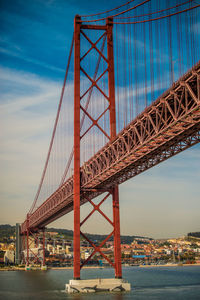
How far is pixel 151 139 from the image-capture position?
27.7 meters

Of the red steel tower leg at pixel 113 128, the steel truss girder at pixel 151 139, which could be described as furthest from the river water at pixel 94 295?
the steel truss girder at pixel 151 139

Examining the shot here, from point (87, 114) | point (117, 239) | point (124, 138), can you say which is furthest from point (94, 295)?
point (87, 114)

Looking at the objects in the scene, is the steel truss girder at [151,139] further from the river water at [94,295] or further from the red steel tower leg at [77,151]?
the river water at [94,295]

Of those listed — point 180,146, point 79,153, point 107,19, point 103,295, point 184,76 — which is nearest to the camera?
point 184,76

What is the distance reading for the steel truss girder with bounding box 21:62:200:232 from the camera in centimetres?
2436

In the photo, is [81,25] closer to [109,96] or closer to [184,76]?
[109,96]

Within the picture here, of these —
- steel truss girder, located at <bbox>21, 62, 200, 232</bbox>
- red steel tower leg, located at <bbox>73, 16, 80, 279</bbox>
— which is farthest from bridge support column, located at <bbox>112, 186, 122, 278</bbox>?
red steel tower leg, located at <bbox>73, 16, 80, 279</bbox>

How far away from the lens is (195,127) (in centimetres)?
2570

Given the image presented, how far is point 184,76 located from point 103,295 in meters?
17.5

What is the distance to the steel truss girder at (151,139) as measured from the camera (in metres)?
24.4

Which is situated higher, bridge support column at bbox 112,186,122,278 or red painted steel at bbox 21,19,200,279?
red painted steel at bbox 21,19,200,279

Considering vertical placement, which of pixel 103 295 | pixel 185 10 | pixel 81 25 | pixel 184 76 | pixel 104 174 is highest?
pixel 81 25

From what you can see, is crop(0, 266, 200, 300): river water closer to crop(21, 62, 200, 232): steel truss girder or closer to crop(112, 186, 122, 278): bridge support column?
crop(112, 186, 122, 278): bridge support column

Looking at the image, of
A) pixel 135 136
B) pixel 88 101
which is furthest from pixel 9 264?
pixel 135 136
